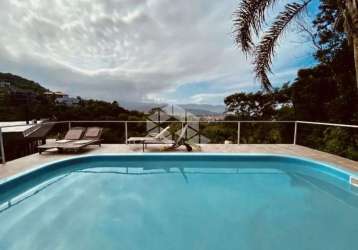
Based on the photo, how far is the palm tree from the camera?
462cm

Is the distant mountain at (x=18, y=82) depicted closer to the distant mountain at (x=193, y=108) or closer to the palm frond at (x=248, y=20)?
the distant mountain at (x=193, y=108)

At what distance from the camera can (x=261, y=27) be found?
4863 millimetres

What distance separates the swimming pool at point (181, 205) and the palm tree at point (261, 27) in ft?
7.66

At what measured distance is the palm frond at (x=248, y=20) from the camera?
461cm

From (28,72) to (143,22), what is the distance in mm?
17932

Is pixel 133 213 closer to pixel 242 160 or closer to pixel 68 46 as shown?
pixel 242 160

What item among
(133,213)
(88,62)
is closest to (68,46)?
(88,62)

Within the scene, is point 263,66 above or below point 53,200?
above

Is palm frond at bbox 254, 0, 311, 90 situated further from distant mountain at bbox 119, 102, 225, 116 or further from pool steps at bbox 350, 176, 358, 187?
distant mountain at bbox 119, 102, 225, 116

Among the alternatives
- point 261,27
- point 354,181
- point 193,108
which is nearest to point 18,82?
point 193,108

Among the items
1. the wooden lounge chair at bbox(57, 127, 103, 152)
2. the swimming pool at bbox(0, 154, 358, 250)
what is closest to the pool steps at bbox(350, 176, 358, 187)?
the swimming pool at bbox(0, 154, 358, 250)

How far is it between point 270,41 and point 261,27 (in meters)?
0.38

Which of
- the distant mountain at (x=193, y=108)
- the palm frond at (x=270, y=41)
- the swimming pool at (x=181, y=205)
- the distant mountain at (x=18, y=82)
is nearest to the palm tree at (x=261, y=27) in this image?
the palm frond at (x=270, y=41)

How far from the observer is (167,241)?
2.56 m
